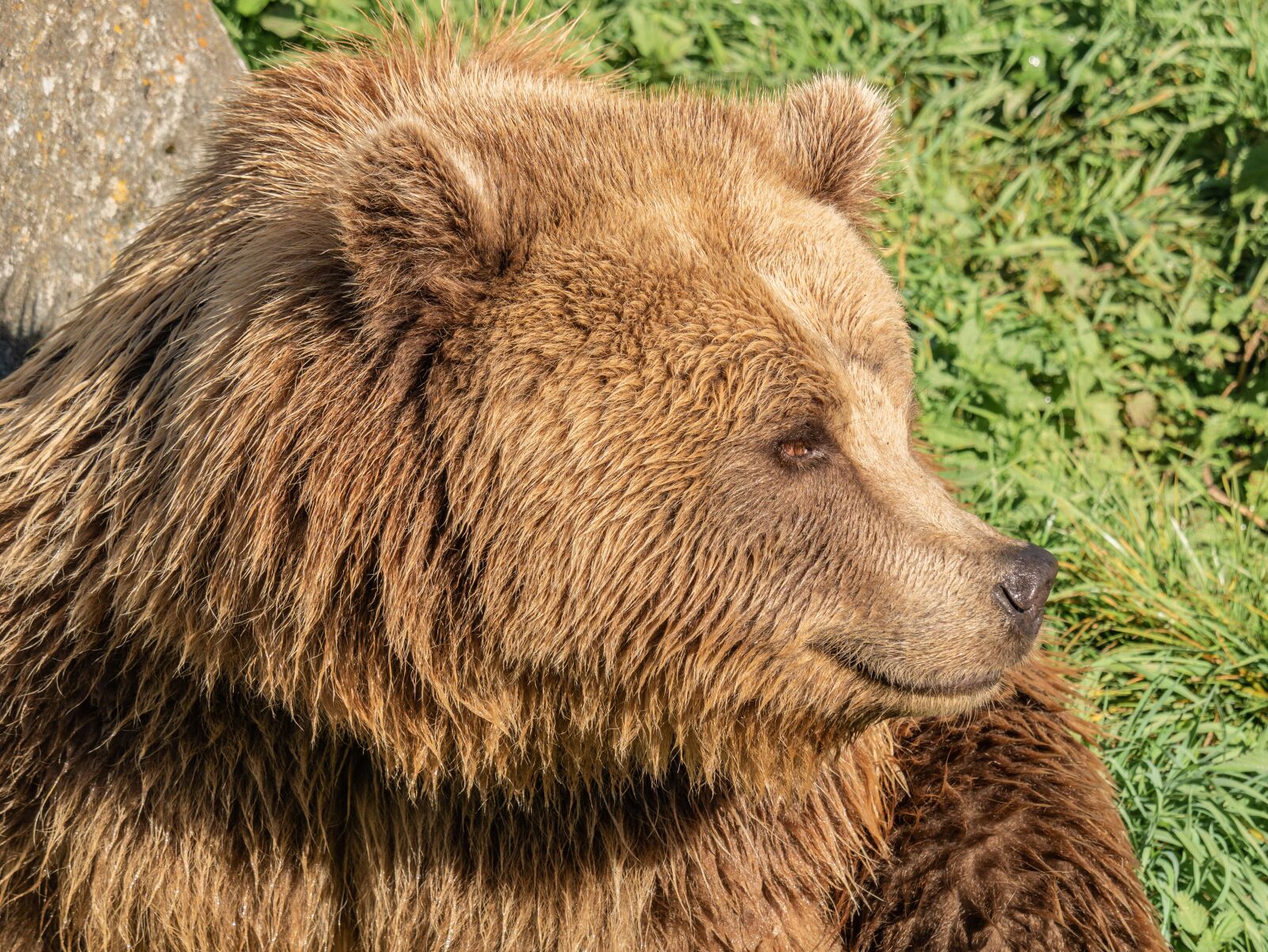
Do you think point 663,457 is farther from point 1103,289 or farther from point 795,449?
point 1103,289

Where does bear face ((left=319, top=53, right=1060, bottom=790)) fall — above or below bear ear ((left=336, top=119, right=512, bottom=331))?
below

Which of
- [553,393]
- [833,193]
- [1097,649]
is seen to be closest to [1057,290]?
[1097,649]

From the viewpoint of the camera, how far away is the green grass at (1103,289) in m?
4.24

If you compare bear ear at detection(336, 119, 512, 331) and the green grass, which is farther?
the green grass

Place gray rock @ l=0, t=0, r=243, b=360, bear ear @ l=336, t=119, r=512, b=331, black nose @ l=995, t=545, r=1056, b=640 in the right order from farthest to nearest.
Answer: gray rock @ l=0, t=0, r=243, b=360 < black nose @ l=995, t=545, r=1056, b=640 < bear ear @ l=336, t=119, r=512, b=331

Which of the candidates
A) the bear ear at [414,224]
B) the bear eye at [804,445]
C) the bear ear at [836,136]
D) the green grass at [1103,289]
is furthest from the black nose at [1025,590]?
the green grass at [1103,289]

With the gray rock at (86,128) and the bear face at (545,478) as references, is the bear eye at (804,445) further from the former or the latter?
the gray rock at (86,128)

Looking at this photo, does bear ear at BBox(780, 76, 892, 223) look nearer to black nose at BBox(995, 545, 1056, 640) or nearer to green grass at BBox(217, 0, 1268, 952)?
black nose at BBox(995, 545, 1056, 640)

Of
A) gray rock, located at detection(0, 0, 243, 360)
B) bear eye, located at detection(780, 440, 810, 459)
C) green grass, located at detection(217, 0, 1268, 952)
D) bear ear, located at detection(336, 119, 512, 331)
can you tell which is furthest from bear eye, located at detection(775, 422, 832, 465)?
gray rock, located at detection(0, 0, 243, 360)

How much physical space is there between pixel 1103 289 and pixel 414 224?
Result: 3784mm

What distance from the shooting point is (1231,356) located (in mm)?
5285

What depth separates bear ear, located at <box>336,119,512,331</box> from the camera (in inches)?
94.9

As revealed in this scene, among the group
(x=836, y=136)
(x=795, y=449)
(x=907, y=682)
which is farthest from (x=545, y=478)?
(x=836, y=136)

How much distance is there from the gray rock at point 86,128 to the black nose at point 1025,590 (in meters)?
3.06
